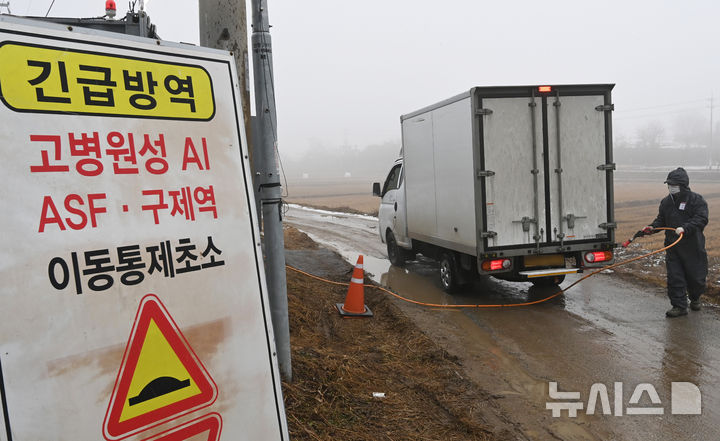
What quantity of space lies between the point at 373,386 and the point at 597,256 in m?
4.61

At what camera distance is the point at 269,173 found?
3996 millimetres

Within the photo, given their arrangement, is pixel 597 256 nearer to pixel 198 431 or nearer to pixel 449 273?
pixel 449 273

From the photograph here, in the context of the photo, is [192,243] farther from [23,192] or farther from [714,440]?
[714,440]

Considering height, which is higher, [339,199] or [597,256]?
[597,256]

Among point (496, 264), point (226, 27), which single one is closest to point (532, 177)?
point (496, 264)

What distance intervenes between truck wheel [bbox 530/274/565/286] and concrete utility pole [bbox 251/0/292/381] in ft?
18.7

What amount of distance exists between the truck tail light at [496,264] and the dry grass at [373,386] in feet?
4.54

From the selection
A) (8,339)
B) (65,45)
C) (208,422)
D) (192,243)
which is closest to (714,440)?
(208,422)

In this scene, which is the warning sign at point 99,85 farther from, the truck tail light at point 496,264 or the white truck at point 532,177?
the truck tail light at point 496,264

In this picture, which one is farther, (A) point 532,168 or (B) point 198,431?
(A) point 532,168

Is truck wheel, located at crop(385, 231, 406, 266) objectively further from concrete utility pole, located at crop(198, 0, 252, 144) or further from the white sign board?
the white sign board

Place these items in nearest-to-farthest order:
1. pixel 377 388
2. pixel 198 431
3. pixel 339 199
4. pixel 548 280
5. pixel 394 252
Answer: pixel 198 431
pixel 377 388
pixel 548 280
pixel 394 252
pixel 339 199

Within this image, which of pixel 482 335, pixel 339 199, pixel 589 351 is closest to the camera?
pixel 589 351

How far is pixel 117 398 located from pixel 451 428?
271 centimetres
